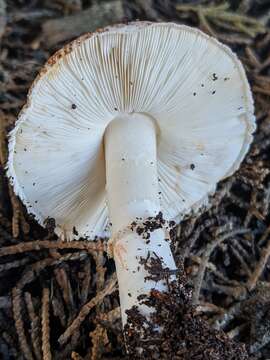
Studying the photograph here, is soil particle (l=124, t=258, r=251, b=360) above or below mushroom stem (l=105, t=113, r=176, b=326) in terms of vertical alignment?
below

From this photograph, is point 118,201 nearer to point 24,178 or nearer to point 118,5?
point 24,178

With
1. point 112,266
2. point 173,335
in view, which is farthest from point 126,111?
point 173,335

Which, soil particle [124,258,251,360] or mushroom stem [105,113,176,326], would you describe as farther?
mushroom stem [105,113,176,326]

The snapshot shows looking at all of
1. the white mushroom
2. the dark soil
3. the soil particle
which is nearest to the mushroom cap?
the white mushroom

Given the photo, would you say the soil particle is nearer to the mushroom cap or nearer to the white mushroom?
the white mushroom

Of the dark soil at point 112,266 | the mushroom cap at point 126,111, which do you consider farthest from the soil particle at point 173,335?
the mushroom cap at point 126,111

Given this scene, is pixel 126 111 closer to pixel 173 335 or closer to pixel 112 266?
pixel 112 266

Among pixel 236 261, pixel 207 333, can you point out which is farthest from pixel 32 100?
pixel 236 261

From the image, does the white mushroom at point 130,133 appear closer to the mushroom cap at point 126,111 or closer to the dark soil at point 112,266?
the mushroom cap at point 126,111
